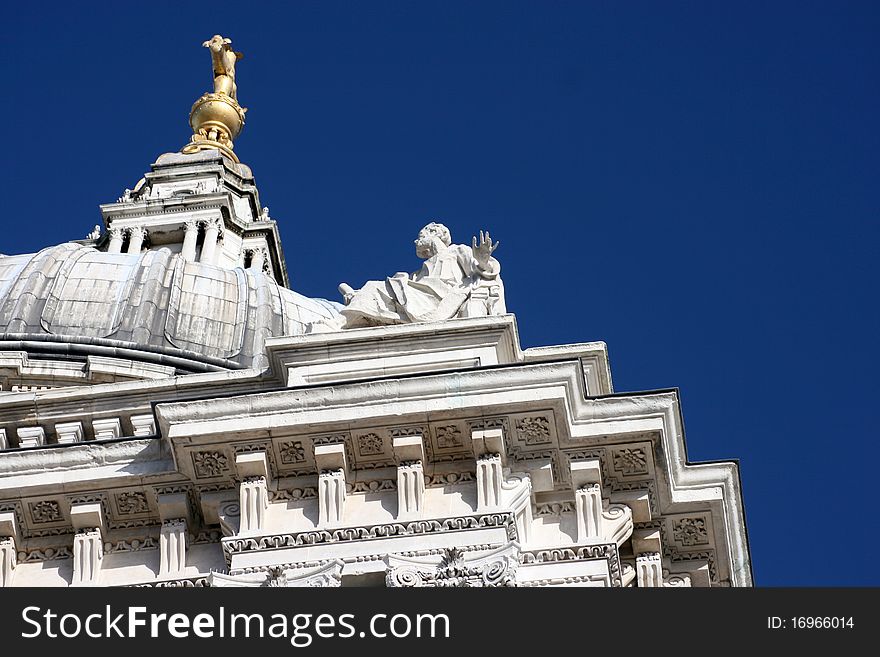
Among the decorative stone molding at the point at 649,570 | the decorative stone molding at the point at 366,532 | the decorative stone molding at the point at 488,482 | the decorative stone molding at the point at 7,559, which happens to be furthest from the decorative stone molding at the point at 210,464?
the decorative stone molding at the point at 649,570

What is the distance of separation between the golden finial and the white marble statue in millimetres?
44958

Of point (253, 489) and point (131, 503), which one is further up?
point (131, 503)

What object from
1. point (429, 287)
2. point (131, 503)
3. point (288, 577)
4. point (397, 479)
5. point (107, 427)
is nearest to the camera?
point (288, 577)

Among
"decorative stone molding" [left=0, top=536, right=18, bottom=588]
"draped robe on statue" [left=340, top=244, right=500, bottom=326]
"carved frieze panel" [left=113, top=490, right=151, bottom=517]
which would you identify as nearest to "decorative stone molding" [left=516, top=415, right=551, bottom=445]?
"draped robe on statue" [left=340, top=244, right=500, bottom=326]

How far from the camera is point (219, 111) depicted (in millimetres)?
81625

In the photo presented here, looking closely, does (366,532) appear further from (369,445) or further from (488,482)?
(488,482)

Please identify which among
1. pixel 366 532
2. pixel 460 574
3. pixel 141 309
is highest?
pixel 141 309

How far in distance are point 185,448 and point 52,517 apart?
7.13ft

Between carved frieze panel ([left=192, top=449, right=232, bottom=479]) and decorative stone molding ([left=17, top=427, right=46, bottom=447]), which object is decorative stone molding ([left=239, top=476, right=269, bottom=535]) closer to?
carved frieze panel ([left=192, top=449, right=232, bottom=479])

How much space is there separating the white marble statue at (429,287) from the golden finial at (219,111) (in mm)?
44958

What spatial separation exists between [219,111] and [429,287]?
46.6 metres

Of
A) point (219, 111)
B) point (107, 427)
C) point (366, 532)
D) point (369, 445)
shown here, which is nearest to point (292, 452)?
point (369, 445)

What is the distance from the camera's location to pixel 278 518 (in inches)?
1261
